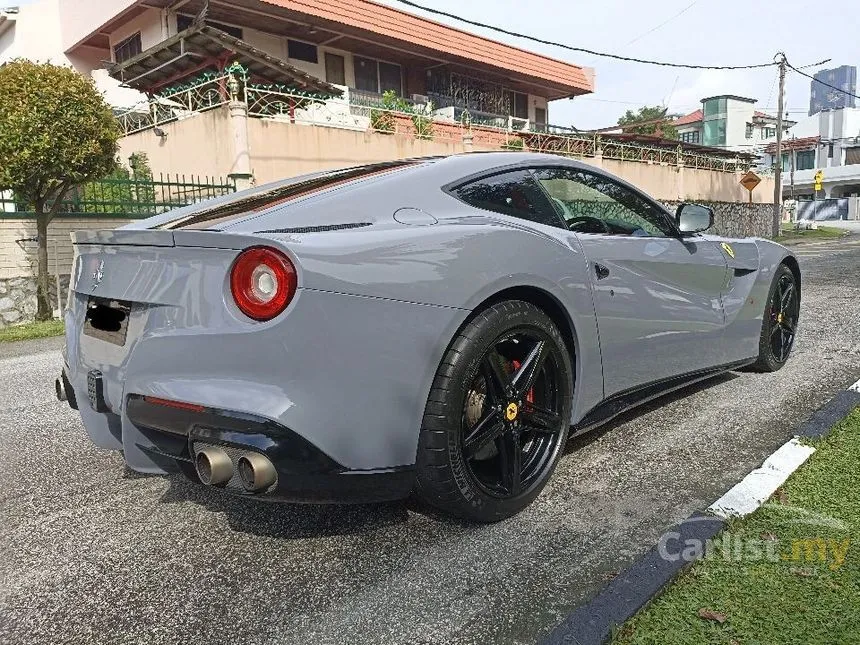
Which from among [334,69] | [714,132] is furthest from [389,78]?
[714,132]

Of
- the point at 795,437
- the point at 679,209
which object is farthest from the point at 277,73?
the point at 795,437

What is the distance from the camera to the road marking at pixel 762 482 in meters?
2.42

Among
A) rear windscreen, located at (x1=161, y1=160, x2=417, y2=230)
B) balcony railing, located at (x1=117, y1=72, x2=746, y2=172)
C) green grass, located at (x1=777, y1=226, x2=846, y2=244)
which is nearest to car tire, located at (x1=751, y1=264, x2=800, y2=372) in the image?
rear windscreen, located at (x1=161, y1=160, x2=417, y2=230)

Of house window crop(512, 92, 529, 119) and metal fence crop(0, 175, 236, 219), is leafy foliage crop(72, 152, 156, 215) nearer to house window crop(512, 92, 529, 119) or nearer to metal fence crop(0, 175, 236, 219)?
metal fence crop(0, 175, 236, 219)

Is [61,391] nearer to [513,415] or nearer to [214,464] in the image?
[214,464]

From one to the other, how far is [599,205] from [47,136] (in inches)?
314

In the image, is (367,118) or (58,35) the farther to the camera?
(58,35)

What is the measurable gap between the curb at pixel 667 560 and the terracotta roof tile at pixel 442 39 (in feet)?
60.8

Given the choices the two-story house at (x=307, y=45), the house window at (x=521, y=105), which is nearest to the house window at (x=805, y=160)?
the house window at (x=521, y=105)

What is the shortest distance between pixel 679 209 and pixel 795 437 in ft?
4.36

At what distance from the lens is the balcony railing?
13703 mm

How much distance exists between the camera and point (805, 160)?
218 feet

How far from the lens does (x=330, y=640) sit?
1.79 meters

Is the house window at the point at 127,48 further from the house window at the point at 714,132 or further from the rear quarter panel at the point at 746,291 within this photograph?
the house window at the point at 714,132
